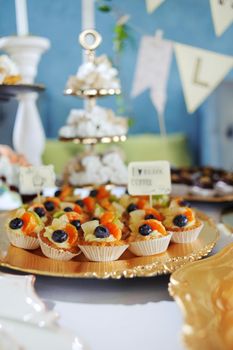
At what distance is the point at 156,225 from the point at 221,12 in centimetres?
93

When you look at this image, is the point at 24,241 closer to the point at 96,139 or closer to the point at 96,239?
the point at 96,239

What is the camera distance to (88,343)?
844 millimetres

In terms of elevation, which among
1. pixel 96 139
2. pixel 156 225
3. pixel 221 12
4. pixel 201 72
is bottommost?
pixel 156 225

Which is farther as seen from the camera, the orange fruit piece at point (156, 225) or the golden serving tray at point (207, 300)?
the orange fruit piece at point (156, 225)

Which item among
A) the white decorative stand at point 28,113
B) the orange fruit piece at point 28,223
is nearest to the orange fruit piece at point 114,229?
the orange fruit piece at point 28,223

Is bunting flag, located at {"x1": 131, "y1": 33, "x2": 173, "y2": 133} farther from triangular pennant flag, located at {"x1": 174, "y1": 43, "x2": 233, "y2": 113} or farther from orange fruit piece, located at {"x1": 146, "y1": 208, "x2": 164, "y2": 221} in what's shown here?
orange fruit piece, located at {"x1": 146, "y1": 208, "x2": 164, "y2": 221}

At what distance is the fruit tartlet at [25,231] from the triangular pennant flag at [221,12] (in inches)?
40.0

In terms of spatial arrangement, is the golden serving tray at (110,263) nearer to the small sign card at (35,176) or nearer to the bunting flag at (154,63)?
the small sign card at (35,176)

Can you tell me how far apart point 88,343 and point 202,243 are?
1.78 ft

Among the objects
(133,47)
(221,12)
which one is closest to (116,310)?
(221,12)

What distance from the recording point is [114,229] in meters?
1.22

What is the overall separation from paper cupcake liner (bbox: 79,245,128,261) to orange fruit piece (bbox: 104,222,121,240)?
0.04 m

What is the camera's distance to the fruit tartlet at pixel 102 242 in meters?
1.17

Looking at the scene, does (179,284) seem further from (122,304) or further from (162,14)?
(162,14)
